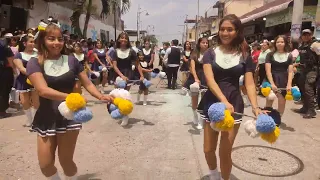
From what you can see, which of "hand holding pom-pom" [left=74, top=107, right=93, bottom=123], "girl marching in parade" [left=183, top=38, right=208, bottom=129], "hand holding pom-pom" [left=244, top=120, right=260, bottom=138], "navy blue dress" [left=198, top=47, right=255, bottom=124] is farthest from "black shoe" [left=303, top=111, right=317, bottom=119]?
"hand holding pom-pom" [left=74, top=107, right=93, bottom=123]

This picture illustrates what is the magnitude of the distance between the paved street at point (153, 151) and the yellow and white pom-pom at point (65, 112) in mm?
1504

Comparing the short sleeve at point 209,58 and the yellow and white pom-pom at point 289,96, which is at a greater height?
the short sleeve at point 209,58

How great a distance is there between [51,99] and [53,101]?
0.13m

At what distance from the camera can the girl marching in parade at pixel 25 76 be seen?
591 cm

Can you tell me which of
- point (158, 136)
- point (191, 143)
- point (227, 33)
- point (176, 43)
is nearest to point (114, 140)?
point (158, 136)

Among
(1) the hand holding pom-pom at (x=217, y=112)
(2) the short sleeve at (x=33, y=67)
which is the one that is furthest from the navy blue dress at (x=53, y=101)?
(1) the hand holding pom-pom at (x=217, y=112)

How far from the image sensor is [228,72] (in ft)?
10.2

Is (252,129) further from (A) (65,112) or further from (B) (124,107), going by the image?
(A) (65,112)

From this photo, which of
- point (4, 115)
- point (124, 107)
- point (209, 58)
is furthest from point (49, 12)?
point (209, 58)

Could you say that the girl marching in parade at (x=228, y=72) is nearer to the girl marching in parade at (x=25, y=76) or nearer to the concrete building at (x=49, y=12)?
the girl marching in parade at (x=25, y=76)

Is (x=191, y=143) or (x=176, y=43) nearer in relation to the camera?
(x=191, y=143)

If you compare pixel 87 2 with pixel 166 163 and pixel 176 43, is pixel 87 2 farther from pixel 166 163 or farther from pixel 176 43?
pixel 166 163

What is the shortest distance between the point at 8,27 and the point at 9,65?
17.8ft

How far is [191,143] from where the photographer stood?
5242mm
